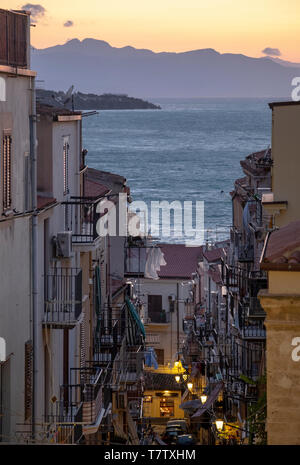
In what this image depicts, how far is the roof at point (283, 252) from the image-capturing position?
35.9ft

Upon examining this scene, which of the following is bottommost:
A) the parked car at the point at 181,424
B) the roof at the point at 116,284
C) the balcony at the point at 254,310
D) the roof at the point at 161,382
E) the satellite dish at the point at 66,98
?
the roof at the point at 161,382

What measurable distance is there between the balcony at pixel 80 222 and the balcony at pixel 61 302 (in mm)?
1990

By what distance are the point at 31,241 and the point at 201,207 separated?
2966 inches

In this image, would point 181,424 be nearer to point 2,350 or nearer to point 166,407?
point 166,407

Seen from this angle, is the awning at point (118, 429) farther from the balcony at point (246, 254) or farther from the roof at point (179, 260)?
the roof at point (179, 260)

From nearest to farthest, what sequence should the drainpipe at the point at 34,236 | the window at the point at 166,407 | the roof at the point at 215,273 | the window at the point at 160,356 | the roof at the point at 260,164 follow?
the drainpipe at the point at 34,236, the roof at the point at 260,164, the roof at the point at 215,273, the window at the point at 166,407, the window at the point at 160,356

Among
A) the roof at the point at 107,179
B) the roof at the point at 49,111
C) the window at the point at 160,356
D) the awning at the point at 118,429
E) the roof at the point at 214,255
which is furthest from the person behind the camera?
the window at the point at 160,356

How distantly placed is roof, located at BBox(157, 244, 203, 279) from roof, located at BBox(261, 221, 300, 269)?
59.3 m

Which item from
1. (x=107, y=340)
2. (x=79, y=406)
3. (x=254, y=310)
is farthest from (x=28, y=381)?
(x=107, y=340)

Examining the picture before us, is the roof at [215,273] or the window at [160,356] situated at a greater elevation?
the roof at [215,273]

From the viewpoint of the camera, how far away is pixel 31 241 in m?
17.9

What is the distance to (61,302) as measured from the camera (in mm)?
19672

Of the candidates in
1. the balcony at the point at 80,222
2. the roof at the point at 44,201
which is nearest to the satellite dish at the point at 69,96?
the balcony at the point at 80,222
